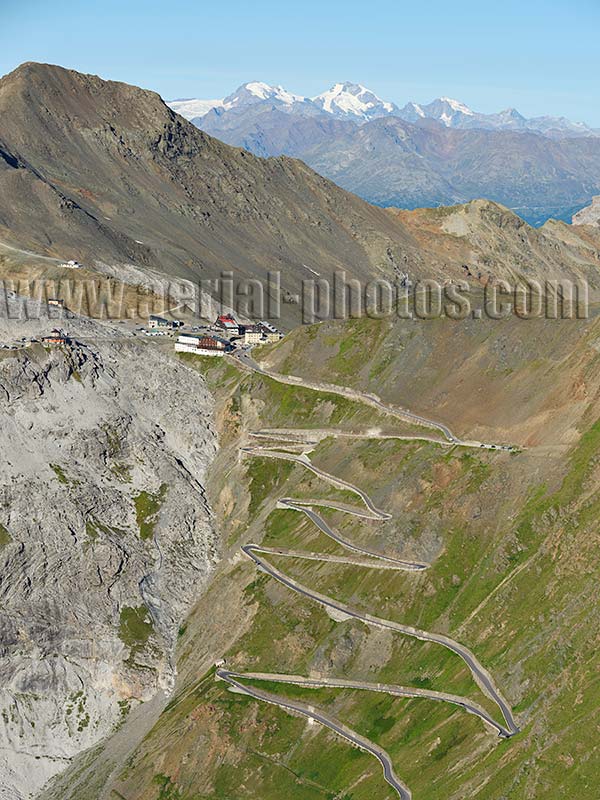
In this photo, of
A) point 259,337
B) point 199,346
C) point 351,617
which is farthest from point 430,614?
point 259,337

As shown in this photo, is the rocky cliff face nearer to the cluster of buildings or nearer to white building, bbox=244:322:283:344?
the cluster of buildings

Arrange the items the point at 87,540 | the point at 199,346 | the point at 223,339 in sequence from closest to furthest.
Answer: the point at 87,540 < the point at 199,346 < the point at 223,339

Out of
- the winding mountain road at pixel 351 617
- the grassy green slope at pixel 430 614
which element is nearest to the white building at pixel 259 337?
the winding mountain road at pixel 351 617

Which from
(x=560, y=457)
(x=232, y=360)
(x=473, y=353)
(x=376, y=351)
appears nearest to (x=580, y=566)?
(x=560, y=457)

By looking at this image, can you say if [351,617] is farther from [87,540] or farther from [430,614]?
[87,540]

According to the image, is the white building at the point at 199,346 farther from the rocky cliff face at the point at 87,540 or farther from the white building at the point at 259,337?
the white building at the point at 259,337

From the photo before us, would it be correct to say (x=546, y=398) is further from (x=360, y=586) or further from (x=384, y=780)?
(x=384, y=780)
